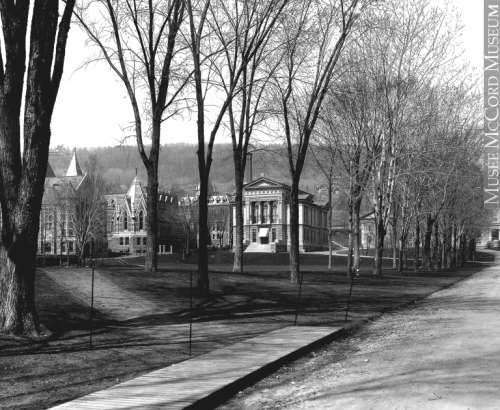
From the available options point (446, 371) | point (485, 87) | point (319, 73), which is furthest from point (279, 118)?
point (446, 371)

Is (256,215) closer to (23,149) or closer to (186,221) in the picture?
(186,221)

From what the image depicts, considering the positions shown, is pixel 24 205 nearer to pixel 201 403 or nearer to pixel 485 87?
pixel 201 403

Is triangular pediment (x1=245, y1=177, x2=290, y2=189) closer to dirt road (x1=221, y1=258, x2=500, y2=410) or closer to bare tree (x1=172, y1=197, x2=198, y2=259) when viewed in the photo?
bare tree (x1=172, y1=197, x2=198, y2=259)

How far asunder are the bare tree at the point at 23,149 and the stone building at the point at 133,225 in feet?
325

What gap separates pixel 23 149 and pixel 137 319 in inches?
208

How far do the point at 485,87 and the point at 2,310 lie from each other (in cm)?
3164

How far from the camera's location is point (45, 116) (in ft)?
38.7

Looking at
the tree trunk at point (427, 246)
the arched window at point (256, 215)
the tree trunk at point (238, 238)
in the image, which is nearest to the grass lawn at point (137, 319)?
the tree trunk at point (238, 238)

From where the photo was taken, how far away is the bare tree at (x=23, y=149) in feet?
38.2

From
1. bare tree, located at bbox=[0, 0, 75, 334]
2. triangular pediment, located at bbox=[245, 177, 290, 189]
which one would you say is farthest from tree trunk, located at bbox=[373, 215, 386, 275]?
triangular pediment, located at bbox=[245, 177, 290, 189]

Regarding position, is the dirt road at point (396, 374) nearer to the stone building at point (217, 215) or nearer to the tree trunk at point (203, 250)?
the tree trunk at point (203, 250)

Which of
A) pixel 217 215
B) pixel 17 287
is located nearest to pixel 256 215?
pixel 217 215

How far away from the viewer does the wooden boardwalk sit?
7148 millimetres

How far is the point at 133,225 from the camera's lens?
379 ft
